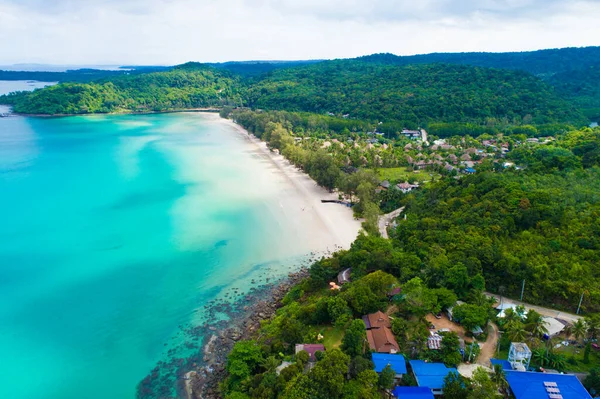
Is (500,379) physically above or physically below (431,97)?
below

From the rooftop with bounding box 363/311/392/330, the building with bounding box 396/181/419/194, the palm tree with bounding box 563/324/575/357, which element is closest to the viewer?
the palm tree with bounding box 563/324/575/357

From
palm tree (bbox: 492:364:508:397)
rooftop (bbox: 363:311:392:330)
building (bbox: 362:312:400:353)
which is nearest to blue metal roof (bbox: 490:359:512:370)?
palm tree (bbox: 492:364:508:397)

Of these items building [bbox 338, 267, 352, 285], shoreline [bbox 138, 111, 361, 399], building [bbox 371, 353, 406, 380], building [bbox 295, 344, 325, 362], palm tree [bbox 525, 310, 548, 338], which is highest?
palm tree [bbox 525, 310, 548, 338]

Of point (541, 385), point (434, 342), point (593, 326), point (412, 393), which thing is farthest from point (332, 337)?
point (593, 326)

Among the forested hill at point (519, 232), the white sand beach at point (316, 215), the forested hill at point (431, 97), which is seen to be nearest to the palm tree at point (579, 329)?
the forested hill at point (519, 232)

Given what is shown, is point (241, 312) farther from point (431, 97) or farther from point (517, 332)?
point (431, 97)

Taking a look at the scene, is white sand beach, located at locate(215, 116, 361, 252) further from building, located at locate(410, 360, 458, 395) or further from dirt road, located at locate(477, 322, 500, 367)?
building, located at locate(410, 360, 458, 395)

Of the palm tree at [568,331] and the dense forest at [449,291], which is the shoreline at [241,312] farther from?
the palm tree at [568,331]
